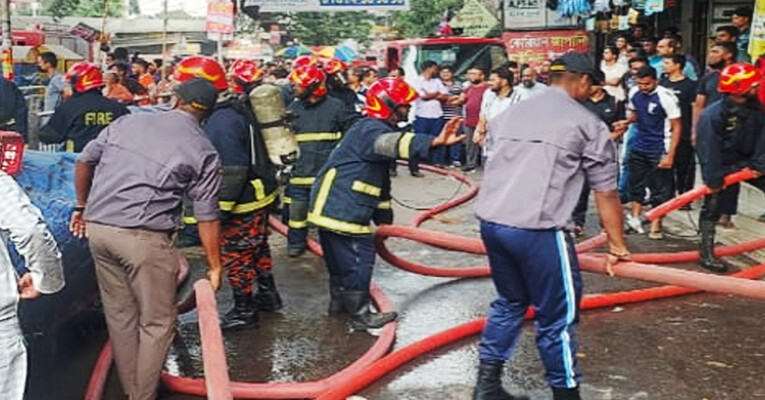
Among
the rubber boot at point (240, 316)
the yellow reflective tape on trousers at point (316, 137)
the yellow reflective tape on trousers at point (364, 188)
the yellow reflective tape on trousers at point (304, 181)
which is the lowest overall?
the rubber boot at point (240, 316)

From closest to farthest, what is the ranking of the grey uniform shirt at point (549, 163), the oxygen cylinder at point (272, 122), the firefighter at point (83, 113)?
1. the grey uniform shirt at point (549, 163)
2. the oxygen cylinder at point (272, 122)
3. the firefighter at point (83, 113)

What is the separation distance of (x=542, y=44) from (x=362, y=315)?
13.5 m

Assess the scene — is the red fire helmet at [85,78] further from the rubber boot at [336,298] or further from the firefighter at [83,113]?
the rubber boot at [336,298]

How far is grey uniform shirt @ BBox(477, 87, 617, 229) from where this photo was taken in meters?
4.18

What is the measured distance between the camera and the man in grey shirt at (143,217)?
4.29 m

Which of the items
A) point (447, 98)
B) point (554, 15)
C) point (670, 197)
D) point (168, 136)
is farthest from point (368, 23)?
point (168, 136)

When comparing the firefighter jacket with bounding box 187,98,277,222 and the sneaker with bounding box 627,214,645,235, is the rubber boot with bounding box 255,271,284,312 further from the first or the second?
the sneaker with bounding box 627,214,645,235

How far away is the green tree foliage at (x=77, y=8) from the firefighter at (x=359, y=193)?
32158mm

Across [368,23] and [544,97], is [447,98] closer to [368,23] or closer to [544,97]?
[544,97]

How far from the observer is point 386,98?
5.61 meters

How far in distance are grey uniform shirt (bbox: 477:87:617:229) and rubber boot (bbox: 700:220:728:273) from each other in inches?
131

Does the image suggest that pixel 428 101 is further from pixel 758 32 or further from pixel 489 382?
pixel 489 382

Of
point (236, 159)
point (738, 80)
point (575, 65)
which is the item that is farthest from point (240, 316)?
point (738, 80)

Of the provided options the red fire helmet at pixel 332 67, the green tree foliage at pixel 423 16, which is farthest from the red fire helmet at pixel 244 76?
the green tree foliage at pixel 423 16
